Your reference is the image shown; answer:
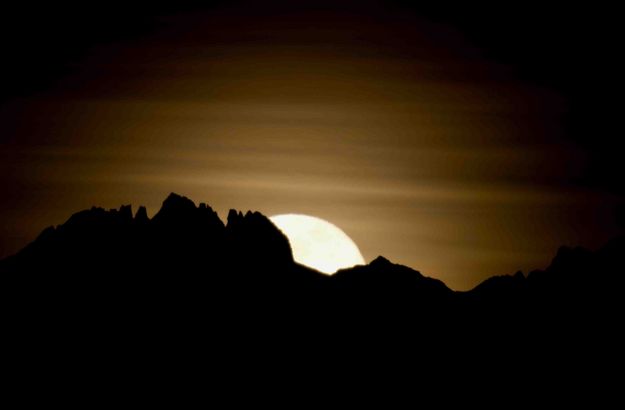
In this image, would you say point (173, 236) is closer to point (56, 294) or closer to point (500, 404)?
point (56, 294)

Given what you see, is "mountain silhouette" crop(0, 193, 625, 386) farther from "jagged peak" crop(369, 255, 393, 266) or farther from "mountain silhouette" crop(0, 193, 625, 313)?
"jagged peak" crop(369, 255, 393, 266)

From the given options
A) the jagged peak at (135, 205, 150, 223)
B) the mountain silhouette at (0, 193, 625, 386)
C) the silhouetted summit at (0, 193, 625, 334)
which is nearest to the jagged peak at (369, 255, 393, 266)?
the mountain silhouette at (0, 193, 625, 386)

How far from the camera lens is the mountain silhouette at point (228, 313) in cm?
9094

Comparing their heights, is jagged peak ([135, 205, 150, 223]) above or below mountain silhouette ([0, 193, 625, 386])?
above

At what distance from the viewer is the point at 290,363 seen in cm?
9156

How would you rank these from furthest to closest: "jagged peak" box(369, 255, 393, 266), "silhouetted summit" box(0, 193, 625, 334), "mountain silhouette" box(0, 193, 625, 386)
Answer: "jagged peak" box(369, 255, 393, 266) < "silhouetted summit" box(0, 193, 625, 334) < "mountain silhouette" box(0, 193, 625, 386)

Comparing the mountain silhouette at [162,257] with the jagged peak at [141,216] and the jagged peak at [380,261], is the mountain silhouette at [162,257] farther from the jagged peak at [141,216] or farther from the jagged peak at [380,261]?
the jagged peak at [380,261]

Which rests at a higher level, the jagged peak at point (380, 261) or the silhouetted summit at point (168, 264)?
the jagged peak at point (380, 261)

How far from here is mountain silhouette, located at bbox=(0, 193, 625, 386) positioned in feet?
298

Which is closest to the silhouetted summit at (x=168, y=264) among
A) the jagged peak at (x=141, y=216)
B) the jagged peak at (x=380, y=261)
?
the jagged peak at (x=141, y=216)

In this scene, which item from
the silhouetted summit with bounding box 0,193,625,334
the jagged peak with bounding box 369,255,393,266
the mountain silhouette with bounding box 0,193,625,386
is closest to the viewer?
the mountain silhouette with bounding box 0,193,625,386

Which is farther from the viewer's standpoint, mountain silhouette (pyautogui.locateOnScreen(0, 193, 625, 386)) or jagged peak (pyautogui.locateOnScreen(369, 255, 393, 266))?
jagged peak (pyautogui.locateOnScreen(369, 255, 393, 266))

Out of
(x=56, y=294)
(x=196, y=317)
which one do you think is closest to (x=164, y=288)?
(x=196, y=317)

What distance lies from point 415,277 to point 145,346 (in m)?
54.7
